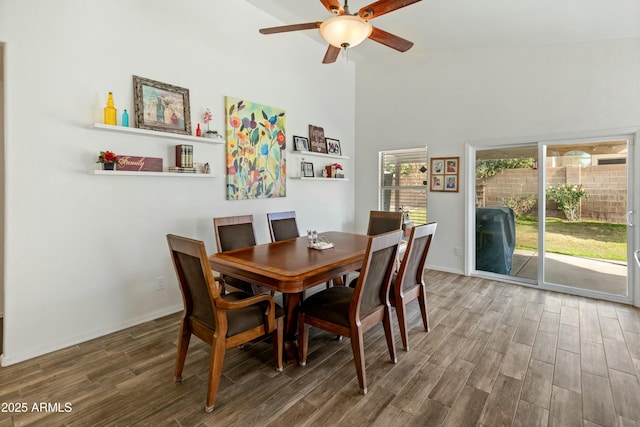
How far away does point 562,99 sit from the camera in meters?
3.97

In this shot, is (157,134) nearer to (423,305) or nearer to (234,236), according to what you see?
(234,236)

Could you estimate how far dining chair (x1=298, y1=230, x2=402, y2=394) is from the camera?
2080 millimetres

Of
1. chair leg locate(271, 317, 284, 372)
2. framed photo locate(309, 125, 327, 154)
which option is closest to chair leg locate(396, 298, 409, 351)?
chair leg locate(271, 317, 284, 372)

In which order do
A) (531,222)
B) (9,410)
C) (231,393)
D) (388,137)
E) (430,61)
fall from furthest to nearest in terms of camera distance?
(388,137)
(430,61)
(531,222)
(231,393)
(9,410)

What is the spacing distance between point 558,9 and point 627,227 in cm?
259

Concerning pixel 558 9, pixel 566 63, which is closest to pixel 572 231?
pixel 566 63

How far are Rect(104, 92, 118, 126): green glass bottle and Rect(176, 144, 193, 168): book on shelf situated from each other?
616 millimetres

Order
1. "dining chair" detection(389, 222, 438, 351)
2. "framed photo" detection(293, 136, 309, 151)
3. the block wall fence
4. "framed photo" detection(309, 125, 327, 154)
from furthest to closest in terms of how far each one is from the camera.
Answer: "framed photo" detection(309, 125, 327, 154)
"framed photo" detection(293, 136, 309, 151)
the block wall fence
"dining chair" detection(389, 222, 438, 351)

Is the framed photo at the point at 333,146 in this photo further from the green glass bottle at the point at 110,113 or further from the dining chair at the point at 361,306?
the dining chair at the point at 361,306

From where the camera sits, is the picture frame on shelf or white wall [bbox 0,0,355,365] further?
the picture frame on shelf

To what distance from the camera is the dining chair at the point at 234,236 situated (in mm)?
3098

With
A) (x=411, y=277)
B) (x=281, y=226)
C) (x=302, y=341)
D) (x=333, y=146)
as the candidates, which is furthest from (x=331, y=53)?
(x=302, y=341)

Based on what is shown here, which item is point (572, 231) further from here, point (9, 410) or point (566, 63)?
point (9, 410)

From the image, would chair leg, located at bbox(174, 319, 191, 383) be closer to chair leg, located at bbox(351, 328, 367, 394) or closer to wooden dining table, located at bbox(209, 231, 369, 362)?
wooden dining table, located at bbox(209, 231, 369, 362)
